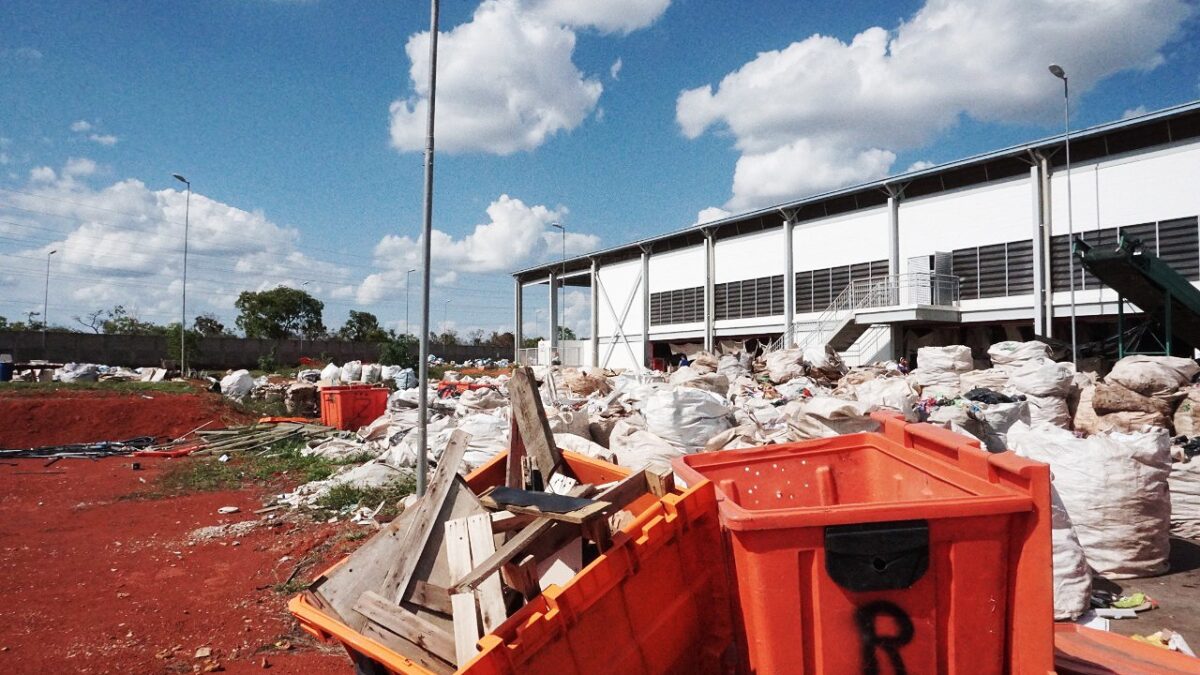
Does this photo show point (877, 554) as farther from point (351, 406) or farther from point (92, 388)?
point (92, 388)

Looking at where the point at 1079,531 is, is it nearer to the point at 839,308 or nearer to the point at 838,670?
the point at 838,670

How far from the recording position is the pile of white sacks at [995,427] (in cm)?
436

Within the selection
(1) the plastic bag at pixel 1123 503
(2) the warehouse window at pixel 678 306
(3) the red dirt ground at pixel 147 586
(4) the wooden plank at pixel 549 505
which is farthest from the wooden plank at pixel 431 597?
(2) the warehouse window at pixel 678 306

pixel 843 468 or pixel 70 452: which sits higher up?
pixel 843 468

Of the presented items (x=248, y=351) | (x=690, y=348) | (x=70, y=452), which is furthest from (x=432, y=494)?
(x=248, y=351)

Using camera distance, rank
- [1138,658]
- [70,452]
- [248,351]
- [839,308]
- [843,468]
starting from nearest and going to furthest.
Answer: [1138,658] < [843,468] < [70,452] < [839,308] < [248,351]

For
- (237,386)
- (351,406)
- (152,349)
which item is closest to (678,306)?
(237,386)

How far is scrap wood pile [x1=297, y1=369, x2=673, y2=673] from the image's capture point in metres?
2.24

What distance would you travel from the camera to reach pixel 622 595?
242 cm

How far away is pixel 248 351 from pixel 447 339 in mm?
27472

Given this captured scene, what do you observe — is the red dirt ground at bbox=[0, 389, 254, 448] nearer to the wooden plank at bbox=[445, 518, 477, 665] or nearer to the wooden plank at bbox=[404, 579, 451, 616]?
the wooden plank at bbox=[404, 579, 451, 616]

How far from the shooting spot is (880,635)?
2287 mm

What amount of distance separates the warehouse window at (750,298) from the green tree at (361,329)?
41.6m

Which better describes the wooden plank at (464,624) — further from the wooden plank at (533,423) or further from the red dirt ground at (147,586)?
the red dirt ground at (147,586)
